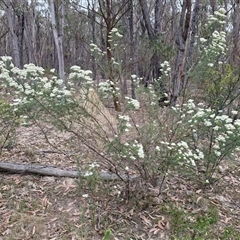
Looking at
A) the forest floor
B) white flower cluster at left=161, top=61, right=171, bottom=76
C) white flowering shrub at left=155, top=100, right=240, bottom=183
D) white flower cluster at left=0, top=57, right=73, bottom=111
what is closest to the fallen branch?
the forest floor

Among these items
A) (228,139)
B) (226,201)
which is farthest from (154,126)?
(226,201)

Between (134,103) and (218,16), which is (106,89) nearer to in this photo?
(134,103)

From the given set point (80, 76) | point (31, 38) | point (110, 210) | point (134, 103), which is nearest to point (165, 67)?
point (134, 103)

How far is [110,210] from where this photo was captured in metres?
2.98

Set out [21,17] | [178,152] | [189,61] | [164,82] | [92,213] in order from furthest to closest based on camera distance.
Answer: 1. [21,17]
2. [189,61]
3. [164,82]
4. [92,213]
5. [178,152]

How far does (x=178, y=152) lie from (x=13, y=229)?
5.60ft

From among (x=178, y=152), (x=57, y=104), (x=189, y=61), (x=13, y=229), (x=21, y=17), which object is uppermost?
(x=21, y=17)

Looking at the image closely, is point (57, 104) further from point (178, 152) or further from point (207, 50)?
point (207, 50)

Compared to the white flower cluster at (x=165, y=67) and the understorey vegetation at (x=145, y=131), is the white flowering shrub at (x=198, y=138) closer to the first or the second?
the understorey vegetation at (x=145, y=131)

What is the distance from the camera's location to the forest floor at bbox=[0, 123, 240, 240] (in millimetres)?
2744

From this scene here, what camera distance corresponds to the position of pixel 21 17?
9898 mm

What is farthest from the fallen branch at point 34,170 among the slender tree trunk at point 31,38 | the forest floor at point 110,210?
the slender tree trunk at point 31,38

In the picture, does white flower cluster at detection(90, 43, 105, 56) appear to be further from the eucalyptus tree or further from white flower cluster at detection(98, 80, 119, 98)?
the eucalyptus tree

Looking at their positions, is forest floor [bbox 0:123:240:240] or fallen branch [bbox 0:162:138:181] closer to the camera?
forest floor [bbox 0:123:240:240]
